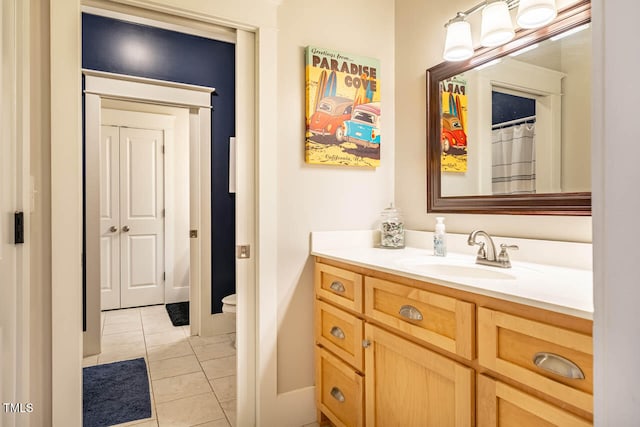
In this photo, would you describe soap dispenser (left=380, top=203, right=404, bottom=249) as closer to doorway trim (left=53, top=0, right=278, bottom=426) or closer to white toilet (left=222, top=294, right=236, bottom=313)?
doorway trim (left=53, top=0, right=278, bottom=426)

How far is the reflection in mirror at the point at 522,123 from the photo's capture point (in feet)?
4.24

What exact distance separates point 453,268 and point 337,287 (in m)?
0.51

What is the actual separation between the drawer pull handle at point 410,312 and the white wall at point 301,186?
73cm

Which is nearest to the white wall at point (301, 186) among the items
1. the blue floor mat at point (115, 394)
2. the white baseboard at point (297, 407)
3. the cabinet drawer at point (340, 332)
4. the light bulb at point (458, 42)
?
the white baseboard at point (297, 407)

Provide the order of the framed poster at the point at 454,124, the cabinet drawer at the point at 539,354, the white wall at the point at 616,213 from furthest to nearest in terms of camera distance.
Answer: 1. the framed poster at the point at 454,124
2. the cabinet drawer at the point at 539,354
3. the white wall at the point at 616,213

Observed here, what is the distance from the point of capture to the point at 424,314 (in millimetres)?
1178

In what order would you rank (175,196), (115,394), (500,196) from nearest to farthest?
1. (500,196)
2. (115,394)
3. (175,196)

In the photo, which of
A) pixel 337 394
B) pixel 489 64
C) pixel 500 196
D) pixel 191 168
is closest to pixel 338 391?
pixel 337 394

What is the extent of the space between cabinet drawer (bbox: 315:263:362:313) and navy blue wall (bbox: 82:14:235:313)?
168 centimetres

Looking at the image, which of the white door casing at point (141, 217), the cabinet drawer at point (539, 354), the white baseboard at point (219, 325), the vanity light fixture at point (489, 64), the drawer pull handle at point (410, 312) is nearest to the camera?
the cabinet drawer at point (539, 354)

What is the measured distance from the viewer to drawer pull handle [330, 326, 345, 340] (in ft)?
5.29

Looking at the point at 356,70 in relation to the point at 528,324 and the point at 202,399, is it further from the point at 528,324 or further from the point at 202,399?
the point at 202,399

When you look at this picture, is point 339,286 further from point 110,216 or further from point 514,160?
point 110,216

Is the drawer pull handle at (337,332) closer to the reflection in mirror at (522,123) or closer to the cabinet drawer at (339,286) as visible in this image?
the cabinet drawer at (339,286)
